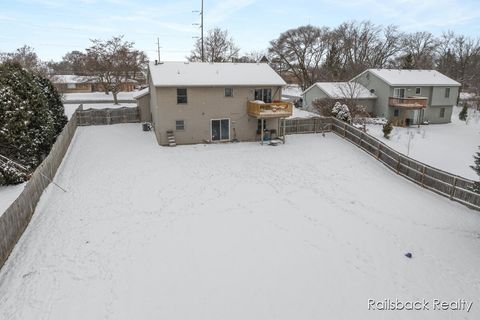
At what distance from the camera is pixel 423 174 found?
54.6 feet

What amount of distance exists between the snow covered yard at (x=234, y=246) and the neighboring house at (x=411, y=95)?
62.1 feet

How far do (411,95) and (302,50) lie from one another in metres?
23.4

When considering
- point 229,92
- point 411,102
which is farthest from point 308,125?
point 411,102

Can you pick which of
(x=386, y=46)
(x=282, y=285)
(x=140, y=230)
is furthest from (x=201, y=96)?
(x=386, y=46)

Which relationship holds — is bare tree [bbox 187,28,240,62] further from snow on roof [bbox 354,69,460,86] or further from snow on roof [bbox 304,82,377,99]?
snow on roof [bbox 354,69,460,86]

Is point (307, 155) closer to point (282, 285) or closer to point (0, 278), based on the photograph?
point (282, 285)

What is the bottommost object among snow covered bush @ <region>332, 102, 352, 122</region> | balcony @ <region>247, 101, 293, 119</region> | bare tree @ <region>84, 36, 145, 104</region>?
snow covered bush @ <region>332, 102, 352, 122</region>

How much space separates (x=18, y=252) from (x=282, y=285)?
8.35 meters

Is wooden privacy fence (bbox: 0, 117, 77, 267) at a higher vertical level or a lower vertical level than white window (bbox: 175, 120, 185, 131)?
lower

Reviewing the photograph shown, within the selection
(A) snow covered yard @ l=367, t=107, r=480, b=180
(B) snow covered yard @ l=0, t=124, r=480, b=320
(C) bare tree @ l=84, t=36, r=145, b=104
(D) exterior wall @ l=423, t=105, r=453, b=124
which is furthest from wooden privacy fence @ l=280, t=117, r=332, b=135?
(C) bare tree @ l=84, t=36, r=145, b=104

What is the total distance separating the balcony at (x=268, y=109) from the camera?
73.7 feet

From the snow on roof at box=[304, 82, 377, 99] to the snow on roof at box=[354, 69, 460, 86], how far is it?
224 cm

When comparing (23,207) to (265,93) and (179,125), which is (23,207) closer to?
(179,125)

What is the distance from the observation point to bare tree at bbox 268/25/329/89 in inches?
2092
